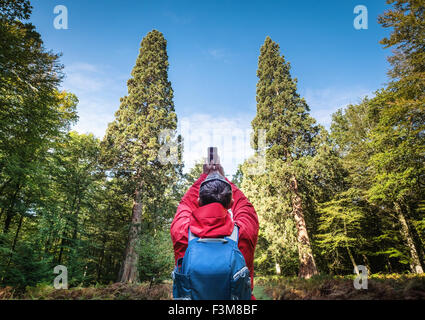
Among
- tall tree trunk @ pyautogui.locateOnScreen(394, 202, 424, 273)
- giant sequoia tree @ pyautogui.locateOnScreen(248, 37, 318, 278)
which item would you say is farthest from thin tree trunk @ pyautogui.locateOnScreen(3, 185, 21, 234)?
tall tree trunk @ pyautogui.locateOnScreen(394, 202, 424, 273)

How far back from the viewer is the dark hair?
1.76 metres

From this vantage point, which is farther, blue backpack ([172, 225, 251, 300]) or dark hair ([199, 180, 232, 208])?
dark hair ([199, 180, 232, 208])

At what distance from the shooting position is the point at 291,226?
39.7 ft

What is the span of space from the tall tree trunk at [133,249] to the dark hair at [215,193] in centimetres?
1111

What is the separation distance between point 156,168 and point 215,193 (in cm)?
1208

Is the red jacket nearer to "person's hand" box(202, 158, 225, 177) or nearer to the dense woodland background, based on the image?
"person's hand" box(202, 158, 225, 177)

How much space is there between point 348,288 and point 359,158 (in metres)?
14.3

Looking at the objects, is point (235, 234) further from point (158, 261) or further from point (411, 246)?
point (411, 246)

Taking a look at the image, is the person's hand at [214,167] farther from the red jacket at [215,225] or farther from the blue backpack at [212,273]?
the blue backpack at [212,273]

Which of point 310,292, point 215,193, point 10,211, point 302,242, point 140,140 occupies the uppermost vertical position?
point 140,140

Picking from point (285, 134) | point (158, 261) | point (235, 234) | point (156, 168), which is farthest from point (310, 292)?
point (156, 168)

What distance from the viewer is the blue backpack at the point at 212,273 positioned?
1438mm

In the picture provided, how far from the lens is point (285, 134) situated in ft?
44.8
